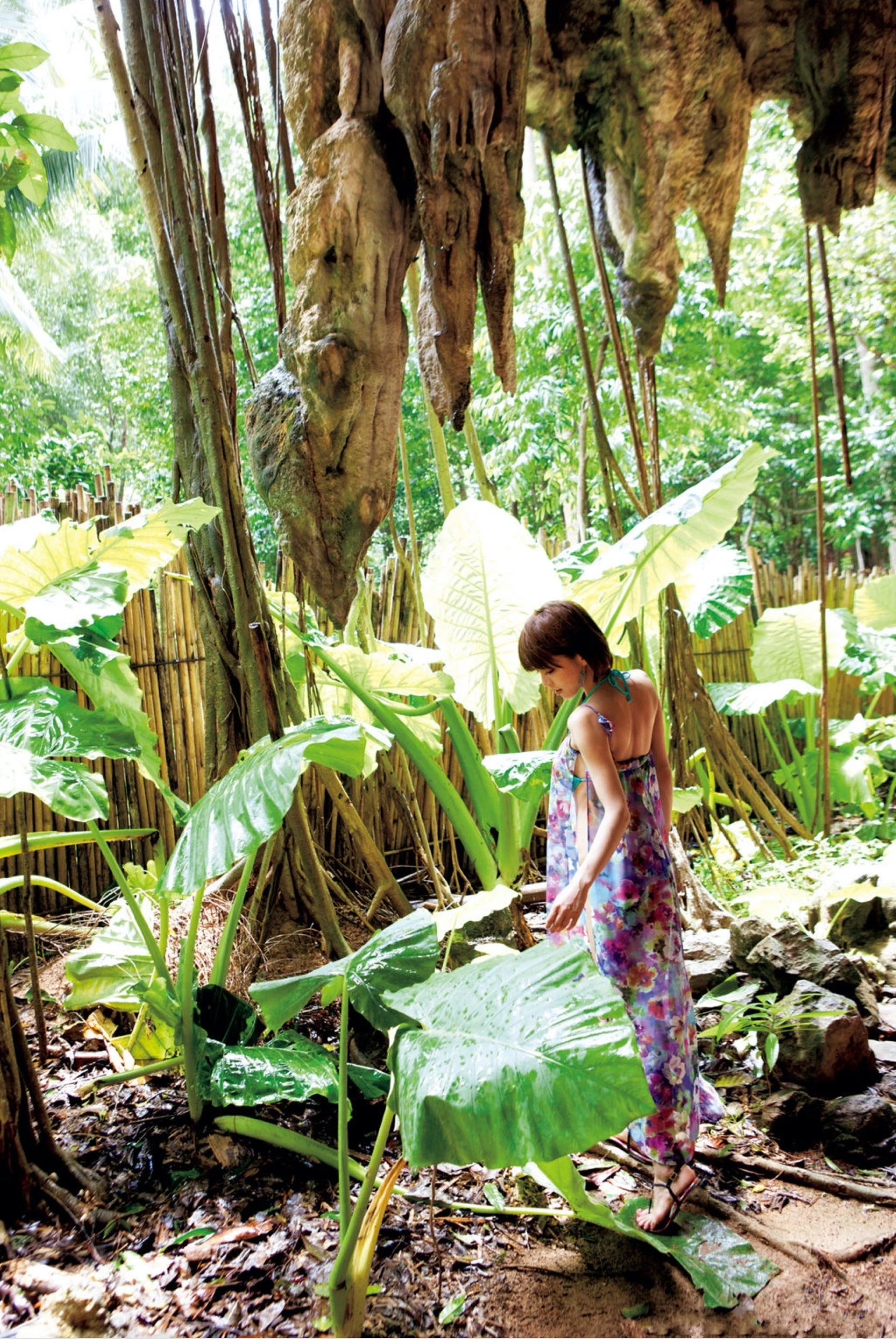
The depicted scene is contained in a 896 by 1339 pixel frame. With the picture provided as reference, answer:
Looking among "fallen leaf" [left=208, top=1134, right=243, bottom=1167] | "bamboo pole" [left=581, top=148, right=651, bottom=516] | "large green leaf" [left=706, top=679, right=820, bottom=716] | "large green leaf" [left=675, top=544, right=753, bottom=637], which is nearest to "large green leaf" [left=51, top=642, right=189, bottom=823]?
"fallen leaf" [left=208, top=1134, right=243, bottom=1167]

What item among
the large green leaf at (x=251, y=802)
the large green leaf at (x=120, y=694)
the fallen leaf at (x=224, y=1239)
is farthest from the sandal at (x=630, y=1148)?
the large green leaf at (x=120, y=694)

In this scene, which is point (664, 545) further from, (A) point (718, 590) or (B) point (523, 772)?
(A) point (718, 590)

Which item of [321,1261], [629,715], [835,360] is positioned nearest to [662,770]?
[629,715]

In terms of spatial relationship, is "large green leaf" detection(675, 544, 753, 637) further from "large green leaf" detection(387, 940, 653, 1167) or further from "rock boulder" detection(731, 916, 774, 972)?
"large green leaf" detection(387, 940, 653, 1167)

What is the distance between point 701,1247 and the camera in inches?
53.6

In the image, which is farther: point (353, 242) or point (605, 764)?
point (353, 242)

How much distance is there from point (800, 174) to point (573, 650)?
181cm

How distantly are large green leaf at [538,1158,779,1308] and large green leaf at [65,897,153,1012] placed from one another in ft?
2.61

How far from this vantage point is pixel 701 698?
269 centimetres

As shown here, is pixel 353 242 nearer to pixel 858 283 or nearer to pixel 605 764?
pixel 605 764

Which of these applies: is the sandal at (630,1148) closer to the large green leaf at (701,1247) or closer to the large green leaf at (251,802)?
the large green leaf at (701,1247)

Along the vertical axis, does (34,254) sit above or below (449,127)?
above

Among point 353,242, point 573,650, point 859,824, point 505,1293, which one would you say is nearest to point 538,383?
point 859,824

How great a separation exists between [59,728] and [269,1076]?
651 mm
